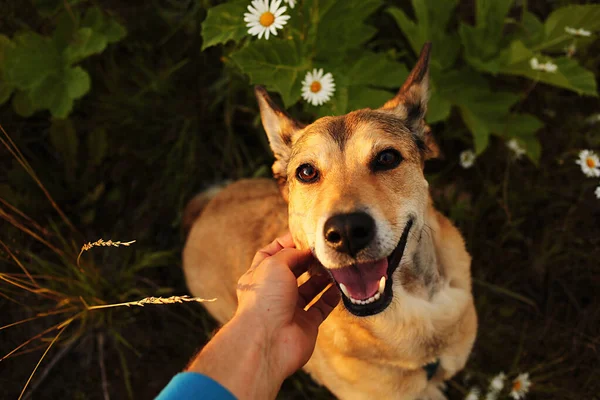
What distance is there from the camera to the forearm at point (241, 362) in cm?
219

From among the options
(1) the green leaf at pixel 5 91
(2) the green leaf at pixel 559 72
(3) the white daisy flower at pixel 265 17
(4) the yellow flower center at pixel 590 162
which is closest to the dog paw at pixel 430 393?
(4) the yellow flower center at pixel 590 162

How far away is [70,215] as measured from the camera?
4559mm

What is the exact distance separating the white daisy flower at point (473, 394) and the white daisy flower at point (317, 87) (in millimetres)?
2397

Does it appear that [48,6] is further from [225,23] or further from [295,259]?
[295,259]

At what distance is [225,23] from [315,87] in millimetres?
701

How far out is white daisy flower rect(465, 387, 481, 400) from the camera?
11.5ft

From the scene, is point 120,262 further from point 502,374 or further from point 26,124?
point 502,374

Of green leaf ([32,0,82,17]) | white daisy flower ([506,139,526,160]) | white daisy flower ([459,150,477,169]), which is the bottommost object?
white daisy flower ([459,150,477,169])

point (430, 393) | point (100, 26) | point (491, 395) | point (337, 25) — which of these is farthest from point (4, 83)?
point (491, 395)

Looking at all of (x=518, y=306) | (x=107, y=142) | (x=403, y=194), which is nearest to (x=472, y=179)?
(x=518, y=306)

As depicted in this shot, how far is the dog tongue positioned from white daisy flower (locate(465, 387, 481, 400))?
171 centimetres

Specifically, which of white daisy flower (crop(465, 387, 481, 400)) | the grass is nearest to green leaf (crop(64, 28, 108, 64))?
the grass

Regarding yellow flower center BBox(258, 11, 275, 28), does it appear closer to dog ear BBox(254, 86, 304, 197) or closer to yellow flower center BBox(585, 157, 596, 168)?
dog ear BBox(254, 86, 304, 197)

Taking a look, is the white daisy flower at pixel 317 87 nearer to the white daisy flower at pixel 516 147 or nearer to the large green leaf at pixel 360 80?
the large green leaf at pixel 360 80
